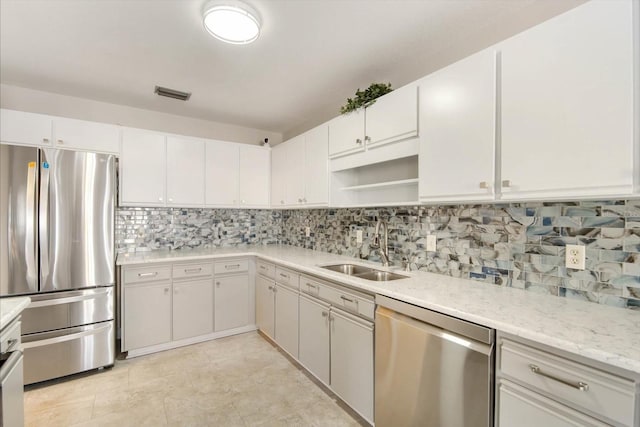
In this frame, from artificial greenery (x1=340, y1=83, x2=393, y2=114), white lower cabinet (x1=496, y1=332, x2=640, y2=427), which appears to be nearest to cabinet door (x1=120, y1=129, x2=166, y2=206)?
artificial greenery (x1=340, y1=83, x2=393, y2=114)

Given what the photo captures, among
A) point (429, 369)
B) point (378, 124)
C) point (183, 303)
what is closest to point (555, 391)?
point (429, 369)

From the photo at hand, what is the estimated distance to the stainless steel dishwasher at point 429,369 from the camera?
50.0 inches

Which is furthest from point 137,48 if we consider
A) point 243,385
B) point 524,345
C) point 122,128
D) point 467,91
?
point 524,345

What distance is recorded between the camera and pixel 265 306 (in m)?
3.21

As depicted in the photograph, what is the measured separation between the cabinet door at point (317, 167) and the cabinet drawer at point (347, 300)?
922 millimetres

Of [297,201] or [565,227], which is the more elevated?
[297,201]

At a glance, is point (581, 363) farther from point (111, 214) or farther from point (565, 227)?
point (111, 214)

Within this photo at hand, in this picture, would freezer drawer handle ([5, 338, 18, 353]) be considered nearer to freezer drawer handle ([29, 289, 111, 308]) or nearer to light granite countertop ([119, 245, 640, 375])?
freezer drawer handle ([29, 289, 111, 308])

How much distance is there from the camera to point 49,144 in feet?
8.73

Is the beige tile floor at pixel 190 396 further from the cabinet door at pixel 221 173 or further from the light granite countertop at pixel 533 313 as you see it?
the cabinet door at pixel 221 173

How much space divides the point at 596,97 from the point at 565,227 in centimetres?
66

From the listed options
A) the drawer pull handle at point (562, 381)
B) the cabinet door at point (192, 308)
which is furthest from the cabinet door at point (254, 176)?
the drawer pull handle at point (562, 381)

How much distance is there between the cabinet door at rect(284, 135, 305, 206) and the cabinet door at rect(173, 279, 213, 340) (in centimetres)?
127

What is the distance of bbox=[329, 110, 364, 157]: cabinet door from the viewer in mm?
2393
